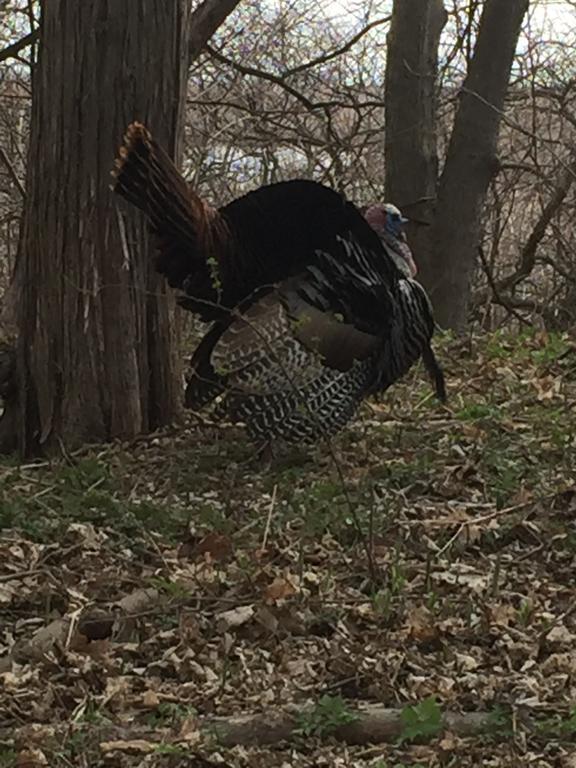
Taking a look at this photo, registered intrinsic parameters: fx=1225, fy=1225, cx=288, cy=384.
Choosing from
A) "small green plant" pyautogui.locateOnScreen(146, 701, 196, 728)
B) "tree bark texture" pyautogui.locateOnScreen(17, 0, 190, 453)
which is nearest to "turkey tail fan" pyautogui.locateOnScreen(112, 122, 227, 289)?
"tree bark texture" pyautogui.locateOnScreen(17, 0, 190, 453)

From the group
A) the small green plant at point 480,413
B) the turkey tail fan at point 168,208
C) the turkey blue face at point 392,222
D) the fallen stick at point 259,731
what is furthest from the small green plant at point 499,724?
the turkey blue face at point 392,222

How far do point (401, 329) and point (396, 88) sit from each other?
12.3 feet

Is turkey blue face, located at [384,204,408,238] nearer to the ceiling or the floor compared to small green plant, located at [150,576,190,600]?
nearer to the ceiling

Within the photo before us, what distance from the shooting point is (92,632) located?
3602 millimetres

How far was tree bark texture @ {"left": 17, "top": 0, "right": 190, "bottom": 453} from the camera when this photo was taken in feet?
17.4

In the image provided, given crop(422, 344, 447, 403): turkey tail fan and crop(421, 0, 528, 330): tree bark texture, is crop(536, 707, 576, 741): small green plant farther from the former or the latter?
crop(421, 0, 528, 330): tree bark texture

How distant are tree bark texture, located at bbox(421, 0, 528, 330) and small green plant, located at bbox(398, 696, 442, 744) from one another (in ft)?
19.7

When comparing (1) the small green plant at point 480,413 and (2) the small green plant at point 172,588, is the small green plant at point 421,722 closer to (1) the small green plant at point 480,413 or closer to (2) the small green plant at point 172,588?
(2) the small green plant at point 172,588

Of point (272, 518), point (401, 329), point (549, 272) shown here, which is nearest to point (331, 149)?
point (549, 272)

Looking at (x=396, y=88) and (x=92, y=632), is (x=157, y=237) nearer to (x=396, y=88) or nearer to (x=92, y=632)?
(x=92, y=632)

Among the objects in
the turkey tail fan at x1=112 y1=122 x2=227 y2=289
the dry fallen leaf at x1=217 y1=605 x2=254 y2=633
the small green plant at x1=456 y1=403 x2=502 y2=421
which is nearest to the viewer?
the dry fallen leaf at x1=217 y1=605 x2=254 y2=633

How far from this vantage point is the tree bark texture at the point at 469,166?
8570 mm

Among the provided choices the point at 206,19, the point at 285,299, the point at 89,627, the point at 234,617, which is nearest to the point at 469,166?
the point at 206,19

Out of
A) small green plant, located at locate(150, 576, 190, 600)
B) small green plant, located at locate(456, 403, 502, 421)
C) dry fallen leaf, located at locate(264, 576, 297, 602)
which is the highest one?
small green plant, located at locate(456, 403, 502, 421)
